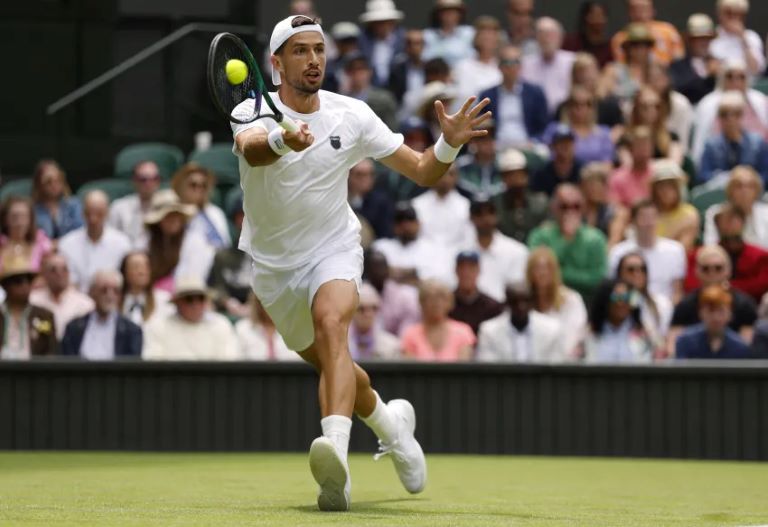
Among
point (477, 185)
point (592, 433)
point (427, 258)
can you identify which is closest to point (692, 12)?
point (477, 185)

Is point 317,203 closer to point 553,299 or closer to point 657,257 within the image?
point 553,299

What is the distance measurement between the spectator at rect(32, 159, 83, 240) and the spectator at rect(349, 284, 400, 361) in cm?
270

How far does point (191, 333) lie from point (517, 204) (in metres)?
2.84

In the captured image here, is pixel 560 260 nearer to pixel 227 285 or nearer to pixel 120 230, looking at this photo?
pixel 227 285

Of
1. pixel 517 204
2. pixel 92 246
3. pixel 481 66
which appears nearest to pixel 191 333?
pixel 92 246

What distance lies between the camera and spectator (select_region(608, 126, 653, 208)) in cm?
1288

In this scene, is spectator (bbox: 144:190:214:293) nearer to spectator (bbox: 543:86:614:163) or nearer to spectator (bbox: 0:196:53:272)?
spectator (bbox: 0:196:53:272)

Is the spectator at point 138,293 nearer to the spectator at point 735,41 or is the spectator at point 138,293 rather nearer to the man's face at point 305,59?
the man's face at point 305,59

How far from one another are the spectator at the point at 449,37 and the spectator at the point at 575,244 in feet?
9.86

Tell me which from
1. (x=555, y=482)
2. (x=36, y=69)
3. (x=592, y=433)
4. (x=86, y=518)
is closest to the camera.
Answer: (x=86, y=518)

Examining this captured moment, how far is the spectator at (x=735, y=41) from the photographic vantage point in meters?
14.8

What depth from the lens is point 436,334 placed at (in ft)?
37.1

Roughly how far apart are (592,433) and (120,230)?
4085 millimetres

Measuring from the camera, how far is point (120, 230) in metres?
13.0
